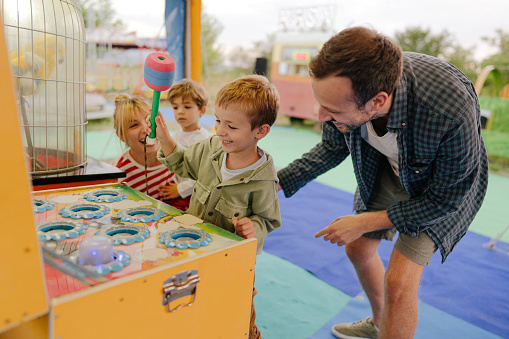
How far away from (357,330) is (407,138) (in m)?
0.81

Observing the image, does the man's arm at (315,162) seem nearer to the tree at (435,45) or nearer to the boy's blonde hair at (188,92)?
the boy's blonde hair at (188,92)

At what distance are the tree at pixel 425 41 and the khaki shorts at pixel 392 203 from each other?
417 inches

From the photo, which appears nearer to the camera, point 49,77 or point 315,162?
point 49,77

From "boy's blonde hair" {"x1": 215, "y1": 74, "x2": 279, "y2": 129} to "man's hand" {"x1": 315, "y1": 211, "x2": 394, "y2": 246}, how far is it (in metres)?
0.36

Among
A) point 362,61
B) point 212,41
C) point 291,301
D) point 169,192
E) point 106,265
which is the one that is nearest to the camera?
point 106,265

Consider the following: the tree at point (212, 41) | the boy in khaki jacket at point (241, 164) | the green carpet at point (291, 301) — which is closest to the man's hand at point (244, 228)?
the boy in khaki jacket at point (241, 164)

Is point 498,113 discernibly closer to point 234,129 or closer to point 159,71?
point 234,129

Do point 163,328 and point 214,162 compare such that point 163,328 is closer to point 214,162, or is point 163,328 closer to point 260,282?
point 214,162

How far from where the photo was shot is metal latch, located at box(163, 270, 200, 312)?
663 millimetres

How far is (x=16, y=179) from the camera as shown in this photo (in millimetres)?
473

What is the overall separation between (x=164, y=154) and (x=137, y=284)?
0.56 m

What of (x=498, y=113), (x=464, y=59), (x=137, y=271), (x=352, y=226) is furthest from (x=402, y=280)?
(x=464, y=59)

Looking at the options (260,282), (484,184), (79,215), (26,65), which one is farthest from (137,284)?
(260,282)

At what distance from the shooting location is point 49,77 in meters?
1.10
